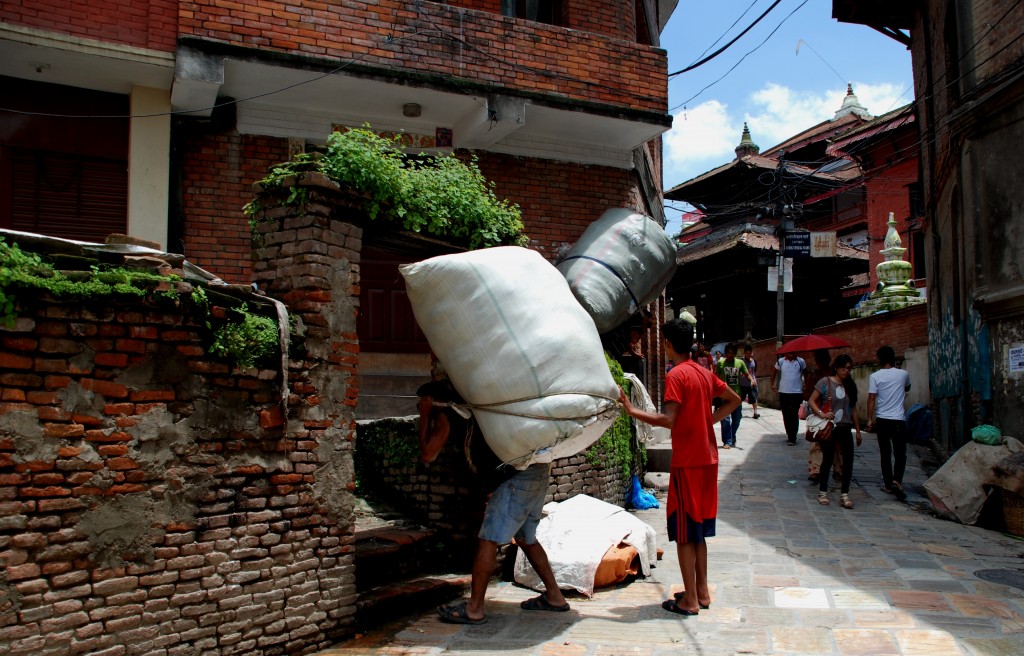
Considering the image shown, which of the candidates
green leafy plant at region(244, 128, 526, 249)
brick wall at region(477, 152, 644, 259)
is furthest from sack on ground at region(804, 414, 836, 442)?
green leafy plant at region(244, 128, 526, 249)

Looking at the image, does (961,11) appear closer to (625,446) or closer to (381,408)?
(625,446)

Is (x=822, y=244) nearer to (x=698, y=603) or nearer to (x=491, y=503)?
(x=698, y=603)

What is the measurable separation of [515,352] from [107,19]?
625 cm

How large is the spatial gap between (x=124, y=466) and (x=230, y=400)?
63cm

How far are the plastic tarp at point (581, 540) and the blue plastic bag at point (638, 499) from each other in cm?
241

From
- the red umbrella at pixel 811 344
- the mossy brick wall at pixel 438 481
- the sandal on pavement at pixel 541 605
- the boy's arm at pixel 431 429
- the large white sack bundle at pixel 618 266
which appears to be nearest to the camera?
the boy's arm at pixel 431 429

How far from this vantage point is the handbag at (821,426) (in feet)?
28.1

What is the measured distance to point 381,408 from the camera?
861 centimetres

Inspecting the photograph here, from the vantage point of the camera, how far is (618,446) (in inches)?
327

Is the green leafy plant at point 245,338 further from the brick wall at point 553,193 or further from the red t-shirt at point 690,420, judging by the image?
the brick wall at point 553,193

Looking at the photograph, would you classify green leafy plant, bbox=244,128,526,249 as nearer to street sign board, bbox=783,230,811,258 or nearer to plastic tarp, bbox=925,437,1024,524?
plastic tarp, bbox=925,437,1024,524

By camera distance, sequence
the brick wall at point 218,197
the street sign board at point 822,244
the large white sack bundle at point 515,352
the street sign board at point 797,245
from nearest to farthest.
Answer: the large white sack bundle at point 515,352, the brick wall at point 218,197, the street sign board at point 797,245, the street sign board at point 822,244

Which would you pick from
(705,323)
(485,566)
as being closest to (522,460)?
(485,566)

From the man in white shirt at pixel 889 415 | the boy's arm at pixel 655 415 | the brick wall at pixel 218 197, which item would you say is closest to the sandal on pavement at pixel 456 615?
the boy's arm at pixel 655 415
